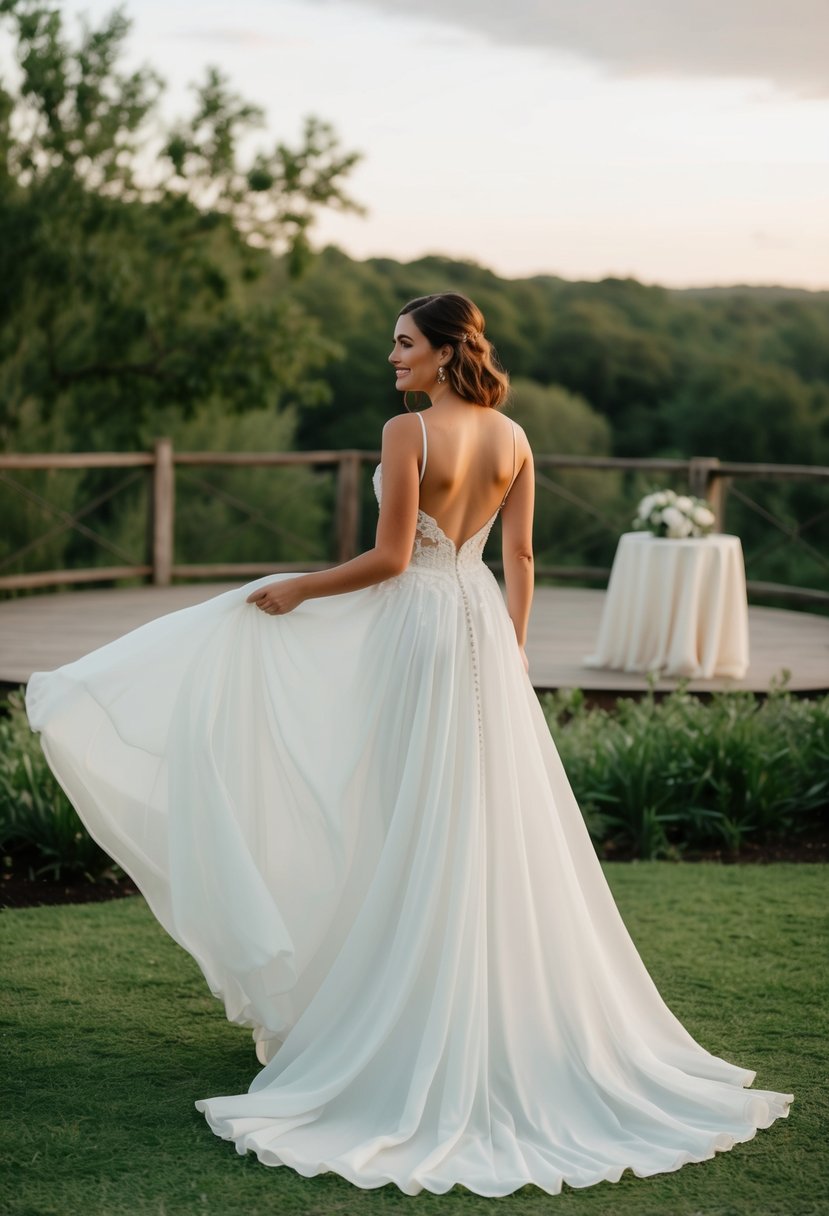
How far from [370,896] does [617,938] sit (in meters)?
0.61

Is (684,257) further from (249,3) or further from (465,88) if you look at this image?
(249,3)

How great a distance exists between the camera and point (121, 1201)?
256 cm

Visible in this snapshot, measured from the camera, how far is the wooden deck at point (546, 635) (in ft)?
24.2

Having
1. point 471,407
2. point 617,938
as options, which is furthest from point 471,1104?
point 471,407

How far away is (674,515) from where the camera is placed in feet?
25.4

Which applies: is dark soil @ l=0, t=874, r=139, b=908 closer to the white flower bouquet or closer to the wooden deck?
the wooden deck

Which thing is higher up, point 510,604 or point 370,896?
point 510,604

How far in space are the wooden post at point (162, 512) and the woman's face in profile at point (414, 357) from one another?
7.35 meters

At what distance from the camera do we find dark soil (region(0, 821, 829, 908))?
4766mm

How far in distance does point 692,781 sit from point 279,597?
292cm

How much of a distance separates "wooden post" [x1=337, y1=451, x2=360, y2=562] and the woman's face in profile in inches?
314

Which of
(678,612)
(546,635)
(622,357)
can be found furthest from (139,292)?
(622,357)

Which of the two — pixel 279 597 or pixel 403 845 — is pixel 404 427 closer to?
pixel 279 597

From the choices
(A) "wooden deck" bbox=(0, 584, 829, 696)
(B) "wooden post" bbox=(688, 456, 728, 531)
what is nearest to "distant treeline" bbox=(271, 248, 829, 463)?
(A) "wooden deck" bbox=(0, 584, 829, 696)
